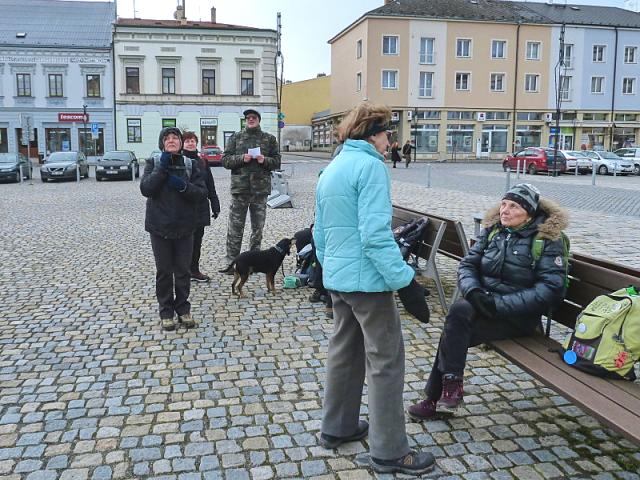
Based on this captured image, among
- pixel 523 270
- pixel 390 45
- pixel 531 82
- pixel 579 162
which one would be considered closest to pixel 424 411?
pixel 523 270

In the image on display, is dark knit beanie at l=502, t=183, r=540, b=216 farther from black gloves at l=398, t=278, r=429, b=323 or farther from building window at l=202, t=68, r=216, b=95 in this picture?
building window at l=202, t=68, r=216, b=95

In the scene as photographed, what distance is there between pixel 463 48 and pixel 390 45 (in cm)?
628

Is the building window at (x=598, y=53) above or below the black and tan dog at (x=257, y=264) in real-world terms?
above

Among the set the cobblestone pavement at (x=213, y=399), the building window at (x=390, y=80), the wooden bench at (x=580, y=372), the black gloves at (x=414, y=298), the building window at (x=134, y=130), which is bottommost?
the cobblestone pavement at (x=213, y=399)

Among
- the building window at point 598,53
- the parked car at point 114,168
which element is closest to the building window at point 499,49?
the building window at point 598,53

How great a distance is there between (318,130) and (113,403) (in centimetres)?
7041

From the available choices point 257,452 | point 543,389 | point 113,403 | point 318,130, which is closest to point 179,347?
point 113,403

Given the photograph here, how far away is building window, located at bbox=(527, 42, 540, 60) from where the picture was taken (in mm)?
56312

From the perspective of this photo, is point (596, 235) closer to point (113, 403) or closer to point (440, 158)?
point (113, 403)

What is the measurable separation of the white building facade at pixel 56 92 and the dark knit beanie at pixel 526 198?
160ft

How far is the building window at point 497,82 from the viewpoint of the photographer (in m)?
56.2

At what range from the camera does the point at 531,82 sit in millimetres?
56594

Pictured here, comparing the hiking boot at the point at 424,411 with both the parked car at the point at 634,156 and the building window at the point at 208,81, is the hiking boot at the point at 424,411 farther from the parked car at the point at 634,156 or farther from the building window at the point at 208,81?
the building window at the point at 208,81

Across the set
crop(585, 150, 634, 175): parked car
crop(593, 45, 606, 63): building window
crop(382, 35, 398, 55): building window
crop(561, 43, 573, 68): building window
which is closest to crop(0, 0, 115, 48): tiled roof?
crop(382, 35, 398, 55): building window
